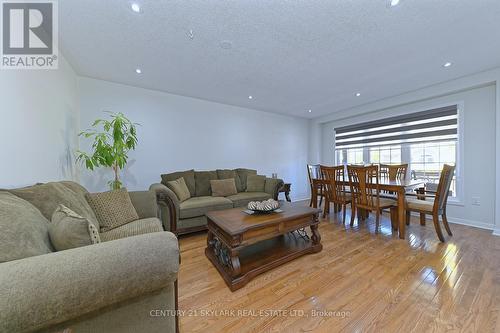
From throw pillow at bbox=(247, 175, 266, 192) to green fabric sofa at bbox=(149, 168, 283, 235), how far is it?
0.08m

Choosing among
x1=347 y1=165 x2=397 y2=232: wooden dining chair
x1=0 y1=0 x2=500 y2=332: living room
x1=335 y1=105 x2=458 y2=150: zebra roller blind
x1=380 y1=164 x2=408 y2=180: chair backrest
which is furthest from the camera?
A: x1=380 y1=164 x2=408 y2=180: chair backrest

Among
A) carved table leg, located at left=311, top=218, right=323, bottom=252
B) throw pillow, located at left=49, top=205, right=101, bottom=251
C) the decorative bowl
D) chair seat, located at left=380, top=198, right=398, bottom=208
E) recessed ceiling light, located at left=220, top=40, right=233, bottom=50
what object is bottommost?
carved table leg, located at left=311, top=218, right=323, bottom=252

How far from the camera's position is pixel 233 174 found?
4.04m

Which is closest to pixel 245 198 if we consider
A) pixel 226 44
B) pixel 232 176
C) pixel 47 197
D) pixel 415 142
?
pixel 232 176

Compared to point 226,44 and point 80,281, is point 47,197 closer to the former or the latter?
point 80,281

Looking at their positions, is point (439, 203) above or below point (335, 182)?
below

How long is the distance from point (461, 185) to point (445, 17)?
290cm

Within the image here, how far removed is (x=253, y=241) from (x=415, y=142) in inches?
159

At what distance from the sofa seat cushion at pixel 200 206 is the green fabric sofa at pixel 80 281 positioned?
5.67 ft

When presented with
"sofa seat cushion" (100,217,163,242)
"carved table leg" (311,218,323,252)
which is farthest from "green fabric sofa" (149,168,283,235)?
"carved table leg" (311,218,323,252)

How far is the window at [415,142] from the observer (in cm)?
345

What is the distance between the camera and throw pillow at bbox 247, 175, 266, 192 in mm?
3936

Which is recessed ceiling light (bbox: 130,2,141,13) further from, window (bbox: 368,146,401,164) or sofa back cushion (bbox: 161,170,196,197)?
window (bbox: 368,146,401,164)

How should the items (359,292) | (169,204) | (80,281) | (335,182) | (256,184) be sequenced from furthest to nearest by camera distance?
(256,184)
(335,182)
(169,204)
(359,292)
(80,281)
